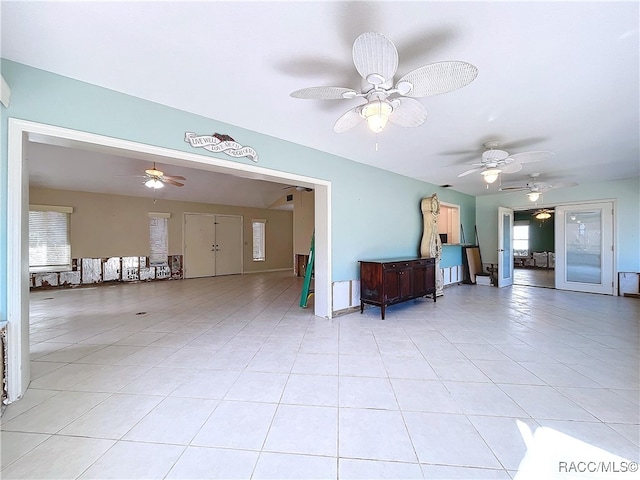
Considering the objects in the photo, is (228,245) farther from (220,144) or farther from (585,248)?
(585,248)

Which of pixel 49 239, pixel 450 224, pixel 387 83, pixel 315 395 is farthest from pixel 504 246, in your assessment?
pixel 49 239

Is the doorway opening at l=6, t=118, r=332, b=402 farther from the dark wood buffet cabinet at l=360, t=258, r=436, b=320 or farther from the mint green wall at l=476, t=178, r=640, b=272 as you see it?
the mint green wall at l=476, t=178, r=640, b=272

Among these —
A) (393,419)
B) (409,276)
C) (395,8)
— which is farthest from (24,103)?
(409,276)

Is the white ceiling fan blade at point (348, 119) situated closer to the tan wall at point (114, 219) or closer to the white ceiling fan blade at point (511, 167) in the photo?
the white ceiling fan blade at point (511, 167)

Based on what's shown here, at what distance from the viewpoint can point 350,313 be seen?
4.39 meters

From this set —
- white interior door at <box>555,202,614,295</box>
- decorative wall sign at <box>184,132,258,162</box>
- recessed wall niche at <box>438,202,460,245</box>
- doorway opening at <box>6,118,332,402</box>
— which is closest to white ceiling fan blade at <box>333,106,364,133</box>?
decorative wall sign at <box>184,132,258,162</box>

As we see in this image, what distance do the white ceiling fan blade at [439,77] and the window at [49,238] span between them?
28.4ft

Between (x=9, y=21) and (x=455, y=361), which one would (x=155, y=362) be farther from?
(x=455, y=361)

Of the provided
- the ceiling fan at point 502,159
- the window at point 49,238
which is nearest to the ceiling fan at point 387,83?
the ceiling fan at point 502,159

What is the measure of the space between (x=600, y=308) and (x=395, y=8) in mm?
6050

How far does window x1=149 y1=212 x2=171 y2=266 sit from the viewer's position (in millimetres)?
8125
